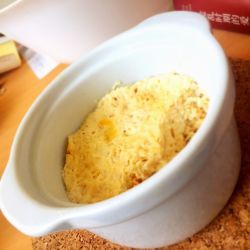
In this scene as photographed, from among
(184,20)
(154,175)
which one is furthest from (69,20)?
(154,175)

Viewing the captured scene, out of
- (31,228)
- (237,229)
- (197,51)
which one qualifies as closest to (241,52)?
(197,51)

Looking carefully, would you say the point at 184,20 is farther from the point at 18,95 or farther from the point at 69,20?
the point at 18,95

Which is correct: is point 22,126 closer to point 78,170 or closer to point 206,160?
point 78,170

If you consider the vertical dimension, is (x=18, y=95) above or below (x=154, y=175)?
below

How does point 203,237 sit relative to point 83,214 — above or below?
below

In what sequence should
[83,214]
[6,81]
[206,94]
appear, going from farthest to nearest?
[6,81] < [206,94] < [83,214]

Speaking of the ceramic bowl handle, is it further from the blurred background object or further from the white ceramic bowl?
the blurred background object

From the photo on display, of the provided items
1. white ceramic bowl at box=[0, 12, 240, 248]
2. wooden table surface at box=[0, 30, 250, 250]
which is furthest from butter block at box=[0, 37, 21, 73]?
white ceramic bowl at box=[0, 12, 240, 248]

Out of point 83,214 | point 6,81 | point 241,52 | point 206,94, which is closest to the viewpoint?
point 83,214
